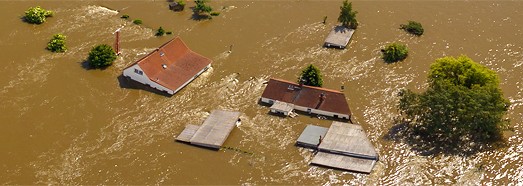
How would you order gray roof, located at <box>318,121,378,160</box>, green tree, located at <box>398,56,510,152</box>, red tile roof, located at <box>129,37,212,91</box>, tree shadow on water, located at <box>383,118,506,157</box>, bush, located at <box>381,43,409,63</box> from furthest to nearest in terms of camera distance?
bush, located at <box>381,43,409,63</box>, red tile roof, located at <box>129,37,212,91</box>, tree shadow on water, located at <box>383,118,506,157</box>, gray roof, located at <box>318,121,378,160</box>, green tree, located at <box>398,56,510,152</box>

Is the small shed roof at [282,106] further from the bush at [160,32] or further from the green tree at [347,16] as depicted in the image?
the bush at [160,32]

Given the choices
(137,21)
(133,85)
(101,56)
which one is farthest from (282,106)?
(137,21)

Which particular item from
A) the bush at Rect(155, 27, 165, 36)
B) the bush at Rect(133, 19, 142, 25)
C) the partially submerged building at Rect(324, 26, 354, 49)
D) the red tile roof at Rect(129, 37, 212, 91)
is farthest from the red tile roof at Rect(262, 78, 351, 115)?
the bush at Rect(133, 19, 142, 25)

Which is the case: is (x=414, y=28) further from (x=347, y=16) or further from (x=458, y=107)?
(x=458, y=107)

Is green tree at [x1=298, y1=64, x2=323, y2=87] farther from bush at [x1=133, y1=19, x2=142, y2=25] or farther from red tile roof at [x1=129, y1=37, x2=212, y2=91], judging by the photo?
bush at [x1=133, y1=19, x2=142, y2=25]

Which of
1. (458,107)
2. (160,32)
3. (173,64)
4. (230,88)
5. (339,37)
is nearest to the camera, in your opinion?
(458,107)

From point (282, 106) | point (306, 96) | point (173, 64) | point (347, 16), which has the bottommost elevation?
point (173, 64)
